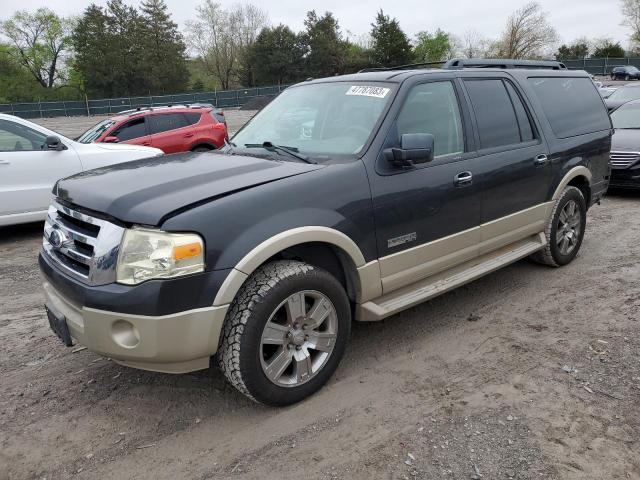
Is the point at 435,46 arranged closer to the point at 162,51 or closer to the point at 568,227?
the point at 162,51

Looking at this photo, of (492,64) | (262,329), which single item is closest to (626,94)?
(492,64)

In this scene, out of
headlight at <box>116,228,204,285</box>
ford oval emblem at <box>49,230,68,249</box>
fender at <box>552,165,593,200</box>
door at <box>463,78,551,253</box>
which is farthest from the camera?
fender at <box>552,165,593,200</box>

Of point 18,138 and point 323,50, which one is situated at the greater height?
point 323,50

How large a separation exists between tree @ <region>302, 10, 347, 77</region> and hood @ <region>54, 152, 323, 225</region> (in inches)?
2456

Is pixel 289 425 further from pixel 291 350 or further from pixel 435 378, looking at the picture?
pixel 435 378

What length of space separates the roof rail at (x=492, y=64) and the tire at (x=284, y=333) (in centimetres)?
231

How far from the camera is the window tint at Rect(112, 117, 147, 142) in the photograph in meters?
11.6

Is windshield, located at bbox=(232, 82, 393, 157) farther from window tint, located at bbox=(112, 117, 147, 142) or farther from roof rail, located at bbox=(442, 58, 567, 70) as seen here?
window tint, located at bbox=(112, 117, 147, 142)

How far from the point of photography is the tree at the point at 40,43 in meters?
71.7

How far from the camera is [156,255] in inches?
106

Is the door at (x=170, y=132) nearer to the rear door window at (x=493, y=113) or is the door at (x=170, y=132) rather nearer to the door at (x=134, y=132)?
the door at (x=134, y=132)

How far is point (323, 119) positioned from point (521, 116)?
73.4 inches

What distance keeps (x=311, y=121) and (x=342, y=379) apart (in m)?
1.84

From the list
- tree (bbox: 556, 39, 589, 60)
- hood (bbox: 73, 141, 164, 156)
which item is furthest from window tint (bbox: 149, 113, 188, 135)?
tree (bbox: 556, 39, 589, 60)
